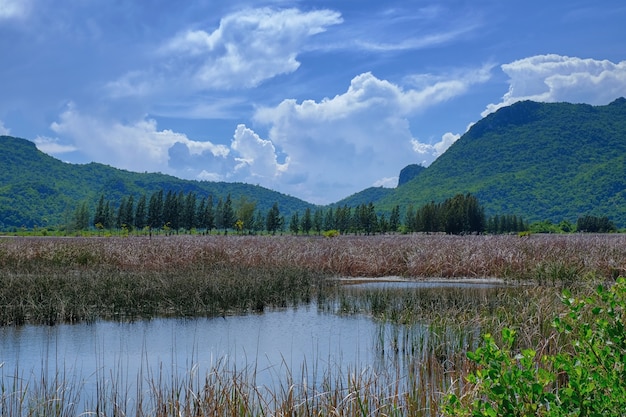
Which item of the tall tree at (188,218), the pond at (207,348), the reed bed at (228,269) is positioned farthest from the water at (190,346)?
the tall tree at (188,218)

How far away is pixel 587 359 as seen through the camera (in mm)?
3967

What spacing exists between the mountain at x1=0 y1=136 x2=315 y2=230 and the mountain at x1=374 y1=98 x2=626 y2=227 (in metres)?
48.1

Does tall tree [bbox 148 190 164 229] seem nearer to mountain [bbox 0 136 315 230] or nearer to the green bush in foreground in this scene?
mountain [bbox 0 136 315 230]

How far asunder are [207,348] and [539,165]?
130775mm

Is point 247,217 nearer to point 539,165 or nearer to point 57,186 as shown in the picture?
point 539,165

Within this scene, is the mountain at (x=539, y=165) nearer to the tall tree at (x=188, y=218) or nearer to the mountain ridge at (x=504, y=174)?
the mountain ridge at (x=504, y=174)

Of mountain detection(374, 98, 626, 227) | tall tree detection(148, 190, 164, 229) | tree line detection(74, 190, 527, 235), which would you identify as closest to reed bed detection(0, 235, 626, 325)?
tree line detection(74, 190, 527, 235)

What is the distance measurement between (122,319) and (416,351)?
21.5 ft

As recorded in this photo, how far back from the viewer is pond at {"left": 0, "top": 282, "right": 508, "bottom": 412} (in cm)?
809

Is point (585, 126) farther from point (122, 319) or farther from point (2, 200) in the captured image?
point (122, 319)

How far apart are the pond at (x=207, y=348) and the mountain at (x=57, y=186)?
106266 mm

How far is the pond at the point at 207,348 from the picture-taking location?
8086 millimetres

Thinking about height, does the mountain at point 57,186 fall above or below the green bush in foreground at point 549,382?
above

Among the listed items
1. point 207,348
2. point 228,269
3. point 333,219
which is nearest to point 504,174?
point 333,219
